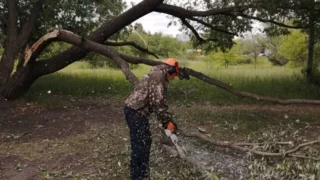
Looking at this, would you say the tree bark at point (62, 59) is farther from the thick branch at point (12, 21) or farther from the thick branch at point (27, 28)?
the thick branch at point (12, 21)

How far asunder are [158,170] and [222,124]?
10.9ft

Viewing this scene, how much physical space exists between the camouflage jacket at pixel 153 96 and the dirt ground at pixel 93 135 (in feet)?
3.01

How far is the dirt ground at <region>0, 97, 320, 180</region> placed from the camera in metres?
5.49

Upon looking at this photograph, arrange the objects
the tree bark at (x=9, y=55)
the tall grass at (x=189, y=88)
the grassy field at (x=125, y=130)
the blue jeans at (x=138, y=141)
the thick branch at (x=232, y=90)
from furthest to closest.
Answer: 1. the tall grass at (x=189, y=88)
2. the tree bark at (x=9, y=55)
3. the thick branch at (x=232, y=90)
4. the grassy field at (x=125, y=130)
5. the blue jeans at (x=138, y=141)

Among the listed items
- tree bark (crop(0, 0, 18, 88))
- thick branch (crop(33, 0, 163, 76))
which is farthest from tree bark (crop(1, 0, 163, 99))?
tree bark (crop(0, 0, 18, 88))

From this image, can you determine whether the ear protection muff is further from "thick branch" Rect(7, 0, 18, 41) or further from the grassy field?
"thick branch" Rect(7, 0, 18, 41)

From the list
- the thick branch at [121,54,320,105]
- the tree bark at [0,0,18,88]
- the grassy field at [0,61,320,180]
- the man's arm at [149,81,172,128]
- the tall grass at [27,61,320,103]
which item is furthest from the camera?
the tall grass at [27,61,320,103]

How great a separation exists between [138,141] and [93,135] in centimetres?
281

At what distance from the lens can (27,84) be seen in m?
10.6

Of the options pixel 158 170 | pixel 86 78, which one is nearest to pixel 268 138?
pixel 158 170

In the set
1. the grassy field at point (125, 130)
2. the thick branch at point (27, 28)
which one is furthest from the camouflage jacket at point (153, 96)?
the thick branch at point (27, 28)

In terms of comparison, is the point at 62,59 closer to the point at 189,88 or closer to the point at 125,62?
the point at 125,62

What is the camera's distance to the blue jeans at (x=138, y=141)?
475cm

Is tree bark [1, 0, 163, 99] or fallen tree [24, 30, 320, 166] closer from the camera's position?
fallen tree [24, 30, 320, 166]
